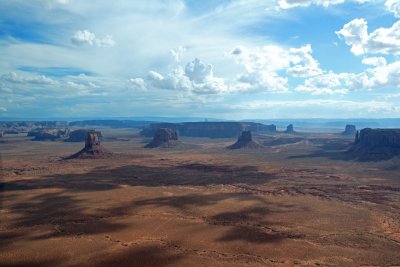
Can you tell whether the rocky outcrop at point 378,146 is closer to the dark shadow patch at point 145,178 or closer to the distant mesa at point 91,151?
the dark shadow patch at point 145,178

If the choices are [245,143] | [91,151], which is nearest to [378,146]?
[245,143]

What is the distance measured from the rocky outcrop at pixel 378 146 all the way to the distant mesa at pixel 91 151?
8204 cm

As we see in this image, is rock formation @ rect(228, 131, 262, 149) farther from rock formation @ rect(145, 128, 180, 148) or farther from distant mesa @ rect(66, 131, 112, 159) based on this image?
distant mesa @ rect(66, 131, 112, 159)

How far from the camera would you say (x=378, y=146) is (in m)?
126

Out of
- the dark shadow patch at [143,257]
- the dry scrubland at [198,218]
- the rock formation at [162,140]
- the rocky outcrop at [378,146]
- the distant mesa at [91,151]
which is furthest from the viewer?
the rock formation at [162,140]

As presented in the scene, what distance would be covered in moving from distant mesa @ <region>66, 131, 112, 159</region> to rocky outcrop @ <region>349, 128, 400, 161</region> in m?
82.0

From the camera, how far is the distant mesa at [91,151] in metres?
125

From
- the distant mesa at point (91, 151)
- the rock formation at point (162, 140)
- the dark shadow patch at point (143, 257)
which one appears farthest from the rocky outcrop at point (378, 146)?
the dark shadow patch at point (143, 257)

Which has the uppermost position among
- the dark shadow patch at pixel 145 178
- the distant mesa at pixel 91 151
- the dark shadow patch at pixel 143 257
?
the distant mesa at pixel 91 151

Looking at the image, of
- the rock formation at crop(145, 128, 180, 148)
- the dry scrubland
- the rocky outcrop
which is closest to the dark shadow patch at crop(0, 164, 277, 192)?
the dry scrubland

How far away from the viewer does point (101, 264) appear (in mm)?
37406

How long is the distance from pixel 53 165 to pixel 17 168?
942cm

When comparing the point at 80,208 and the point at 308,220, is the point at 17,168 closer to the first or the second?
the point at 80,208

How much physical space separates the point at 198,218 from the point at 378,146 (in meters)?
92.4
